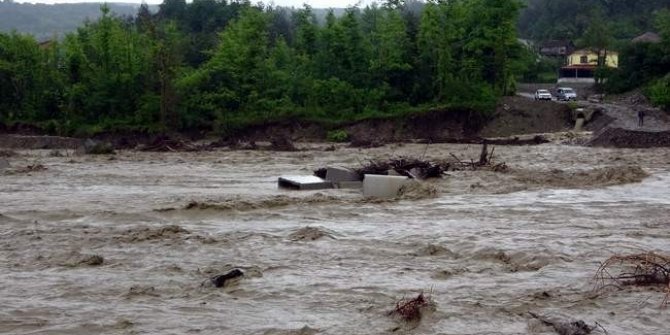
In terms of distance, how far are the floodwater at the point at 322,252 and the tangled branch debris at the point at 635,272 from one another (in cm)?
22

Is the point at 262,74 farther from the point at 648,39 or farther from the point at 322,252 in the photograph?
the point at 648,39

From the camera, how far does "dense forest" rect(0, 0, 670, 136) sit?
38375 mm

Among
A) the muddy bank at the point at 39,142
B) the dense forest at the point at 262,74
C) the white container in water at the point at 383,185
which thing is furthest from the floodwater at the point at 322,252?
the dense forest at the point at 262,74

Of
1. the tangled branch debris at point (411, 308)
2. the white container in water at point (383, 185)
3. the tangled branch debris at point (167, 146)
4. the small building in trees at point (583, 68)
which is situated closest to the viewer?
the tangled branch debris at point (411, 308)

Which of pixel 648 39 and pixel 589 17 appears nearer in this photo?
pixel 648 39

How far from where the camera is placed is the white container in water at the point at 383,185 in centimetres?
1661

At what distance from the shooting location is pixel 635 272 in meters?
9.20

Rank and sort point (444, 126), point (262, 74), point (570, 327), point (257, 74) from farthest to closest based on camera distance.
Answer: point (262, 74) < point (257, 74) < point (444, 126) < point (570, 327)

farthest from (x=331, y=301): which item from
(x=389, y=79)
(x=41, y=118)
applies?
(x=41, y=118)

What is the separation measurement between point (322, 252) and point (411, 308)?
3468 mm

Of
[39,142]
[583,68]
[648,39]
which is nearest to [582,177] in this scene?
[39,142]

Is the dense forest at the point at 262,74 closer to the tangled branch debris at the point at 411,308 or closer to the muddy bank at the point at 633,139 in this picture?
the muddy bank at the point at 633,139

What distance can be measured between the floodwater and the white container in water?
457 mm

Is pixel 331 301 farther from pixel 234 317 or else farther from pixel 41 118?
pixel 41 118
